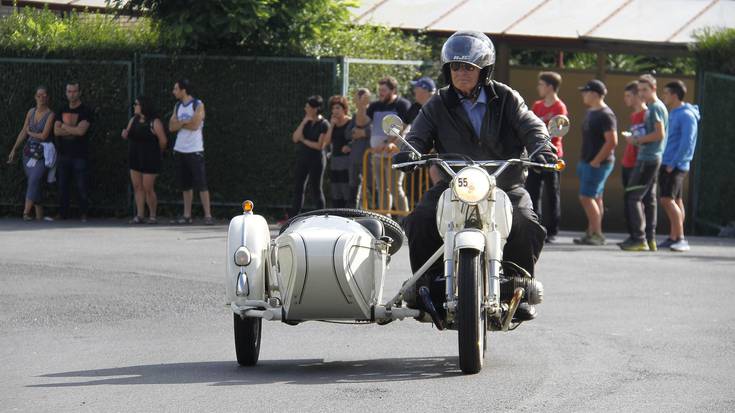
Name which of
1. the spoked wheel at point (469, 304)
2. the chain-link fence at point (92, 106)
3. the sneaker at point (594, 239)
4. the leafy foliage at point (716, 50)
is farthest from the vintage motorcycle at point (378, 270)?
the leafy foliage at point (716, 50)

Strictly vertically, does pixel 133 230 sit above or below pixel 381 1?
below

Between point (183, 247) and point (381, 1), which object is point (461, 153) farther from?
point (381, 1)

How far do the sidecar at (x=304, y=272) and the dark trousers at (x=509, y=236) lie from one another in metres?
0.17

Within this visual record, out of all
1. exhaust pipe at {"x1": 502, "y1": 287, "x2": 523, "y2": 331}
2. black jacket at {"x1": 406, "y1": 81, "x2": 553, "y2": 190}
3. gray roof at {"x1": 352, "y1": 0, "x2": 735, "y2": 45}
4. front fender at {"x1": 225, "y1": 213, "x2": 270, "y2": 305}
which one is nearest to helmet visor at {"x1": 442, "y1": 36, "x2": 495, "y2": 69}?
black jacket at {"x1": 406, "y1": 81, "x2": 553, "y2": 190}

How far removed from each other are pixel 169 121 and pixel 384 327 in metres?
9.70

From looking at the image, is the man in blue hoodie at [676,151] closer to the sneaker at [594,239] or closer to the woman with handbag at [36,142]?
the sneaker at [594,239]

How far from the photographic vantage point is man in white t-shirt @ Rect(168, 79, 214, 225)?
18797mm

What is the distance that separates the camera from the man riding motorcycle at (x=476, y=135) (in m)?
8.50

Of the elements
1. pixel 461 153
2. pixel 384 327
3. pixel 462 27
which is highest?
pixel 462 27

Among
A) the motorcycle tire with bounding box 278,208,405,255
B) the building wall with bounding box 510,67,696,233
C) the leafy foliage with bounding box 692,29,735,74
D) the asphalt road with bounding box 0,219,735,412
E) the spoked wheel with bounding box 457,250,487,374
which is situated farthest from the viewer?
the building wall with bounding box 510,67,696,233

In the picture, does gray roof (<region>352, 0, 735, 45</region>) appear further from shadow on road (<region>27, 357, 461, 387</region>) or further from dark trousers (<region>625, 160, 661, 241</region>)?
shadow on road (<region>27, 357, 461, 387</region>)

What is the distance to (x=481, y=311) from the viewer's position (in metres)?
7.75

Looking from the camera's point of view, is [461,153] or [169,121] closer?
[461,153]

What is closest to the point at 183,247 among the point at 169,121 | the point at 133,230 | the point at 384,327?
the point at 133,230
